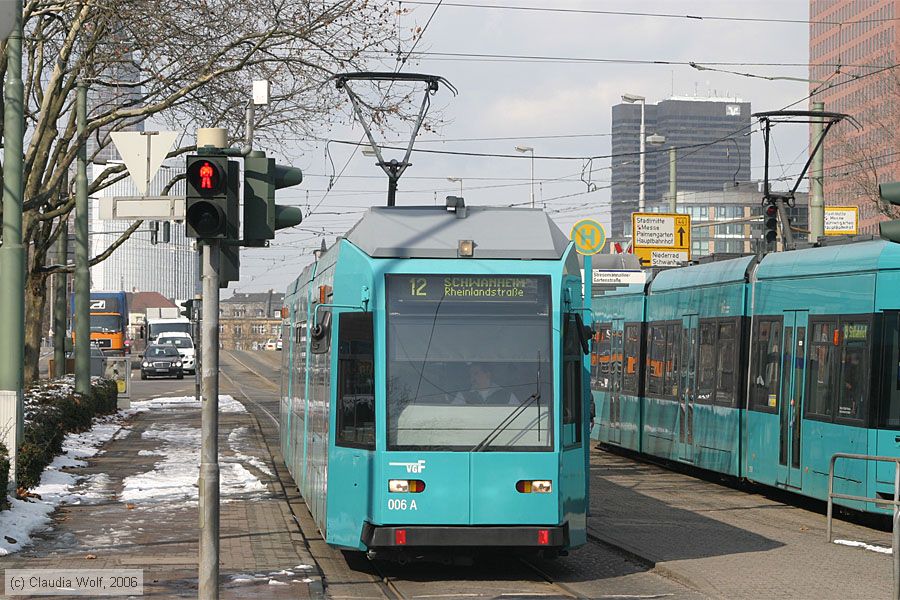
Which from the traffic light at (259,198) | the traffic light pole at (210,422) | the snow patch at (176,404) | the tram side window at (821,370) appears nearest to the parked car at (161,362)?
the snow patch at (176,404)

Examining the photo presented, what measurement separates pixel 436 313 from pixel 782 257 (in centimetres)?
801

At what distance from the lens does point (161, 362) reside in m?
61.1

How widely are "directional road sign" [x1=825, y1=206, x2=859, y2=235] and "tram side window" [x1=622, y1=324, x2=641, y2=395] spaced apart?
17904 millimetres

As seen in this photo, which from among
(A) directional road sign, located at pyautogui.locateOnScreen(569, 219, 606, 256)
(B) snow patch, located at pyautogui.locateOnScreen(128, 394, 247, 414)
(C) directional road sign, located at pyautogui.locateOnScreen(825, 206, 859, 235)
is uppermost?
(C) directional road sign, located at pyautogui.locateOnScreen(825, 206, 859, 235)

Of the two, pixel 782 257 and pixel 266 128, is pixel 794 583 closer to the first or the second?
pixel 782 257

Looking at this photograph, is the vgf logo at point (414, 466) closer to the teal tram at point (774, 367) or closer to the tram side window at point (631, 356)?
the teal tram at point (774, 367)

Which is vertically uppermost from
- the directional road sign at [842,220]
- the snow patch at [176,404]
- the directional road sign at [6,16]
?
the directional road sign at [842,220]

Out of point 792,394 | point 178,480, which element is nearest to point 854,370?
point 792,394

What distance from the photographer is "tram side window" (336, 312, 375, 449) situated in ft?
38.9

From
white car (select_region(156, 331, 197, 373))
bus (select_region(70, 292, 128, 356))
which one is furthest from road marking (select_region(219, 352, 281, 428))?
bus (select_region(70, 292, 128, 356))

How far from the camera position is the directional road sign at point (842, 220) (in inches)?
1657

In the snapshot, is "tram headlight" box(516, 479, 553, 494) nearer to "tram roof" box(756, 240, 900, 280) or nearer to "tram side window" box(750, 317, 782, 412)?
"tram roof" box(756, 240, 900, 280)

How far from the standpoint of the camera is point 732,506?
60.2 ft

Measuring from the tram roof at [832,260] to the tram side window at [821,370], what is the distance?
2.21 feet
